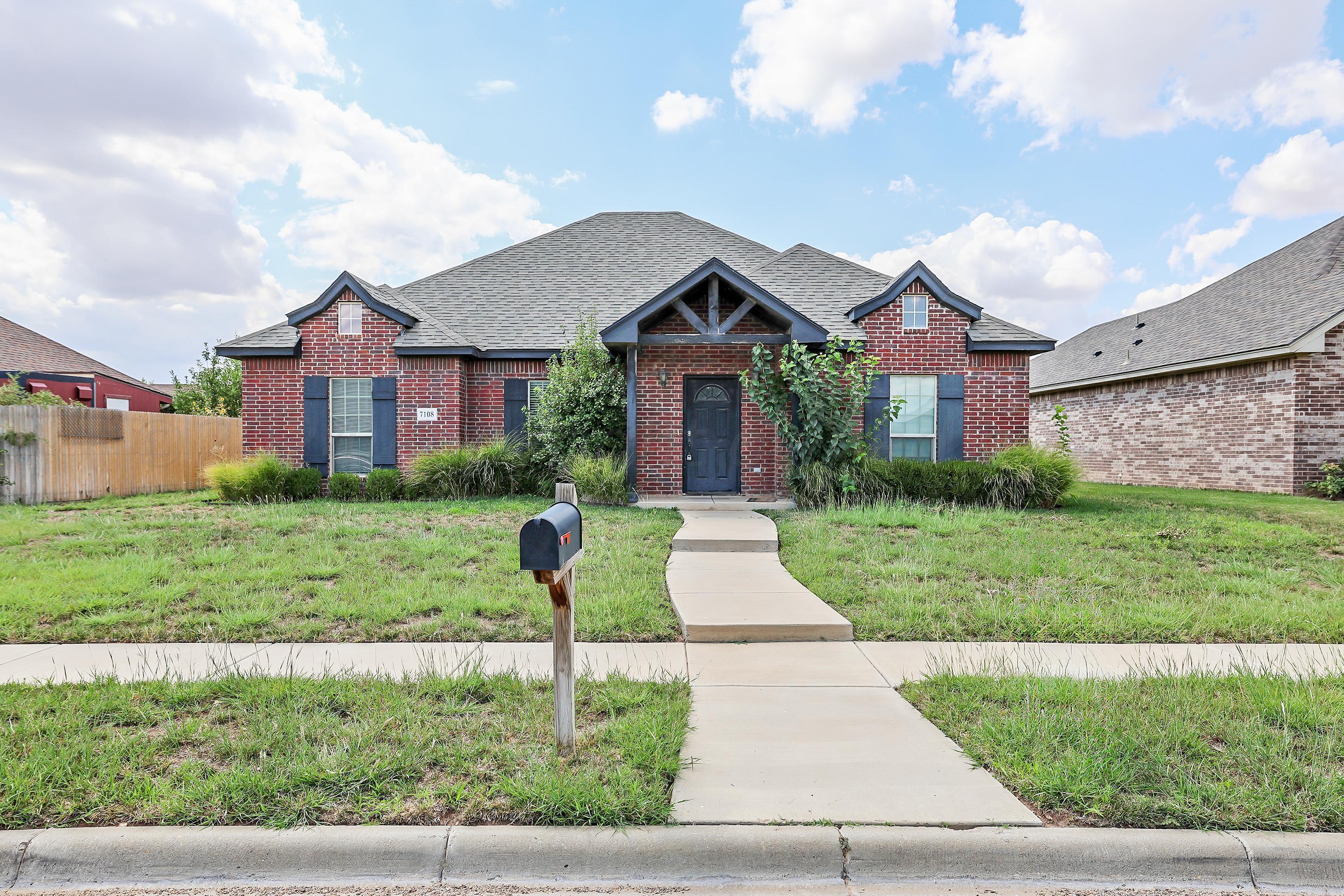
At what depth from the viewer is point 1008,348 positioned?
13469 mm

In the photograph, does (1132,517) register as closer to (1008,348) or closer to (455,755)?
(1008,348)

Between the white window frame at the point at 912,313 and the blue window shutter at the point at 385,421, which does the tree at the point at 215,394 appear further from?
the white window frame at the point at 912,313

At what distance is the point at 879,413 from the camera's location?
1355cm

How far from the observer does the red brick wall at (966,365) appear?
13.6 meters

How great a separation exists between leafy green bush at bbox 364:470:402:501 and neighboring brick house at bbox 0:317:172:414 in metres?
12.5

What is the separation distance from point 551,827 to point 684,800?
1.86 ft

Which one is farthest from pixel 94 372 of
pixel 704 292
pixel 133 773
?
pixel 133 773

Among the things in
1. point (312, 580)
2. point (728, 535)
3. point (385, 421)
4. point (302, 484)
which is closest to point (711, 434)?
point (728, 535)

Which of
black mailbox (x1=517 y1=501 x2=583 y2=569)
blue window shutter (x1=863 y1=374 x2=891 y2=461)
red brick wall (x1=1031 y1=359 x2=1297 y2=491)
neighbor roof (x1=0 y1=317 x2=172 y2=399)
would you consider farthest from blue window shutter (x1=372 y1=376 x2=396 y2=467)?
red brick wall (x1=1031 y1=359 x2=1297 y2=491)

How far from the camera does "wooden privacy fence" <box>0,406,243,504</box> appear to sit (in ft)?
43.6

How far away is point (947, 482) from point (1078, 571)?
496 centimetres

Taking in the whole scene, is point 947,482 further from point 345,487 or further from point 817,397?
point 345,487

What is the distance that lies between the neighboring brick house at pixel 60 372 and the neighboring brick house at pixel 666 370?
1068 cm

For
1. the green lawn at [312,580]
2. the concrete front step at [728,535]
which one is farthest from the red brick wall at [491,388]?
the concrete front step at [728,535]
